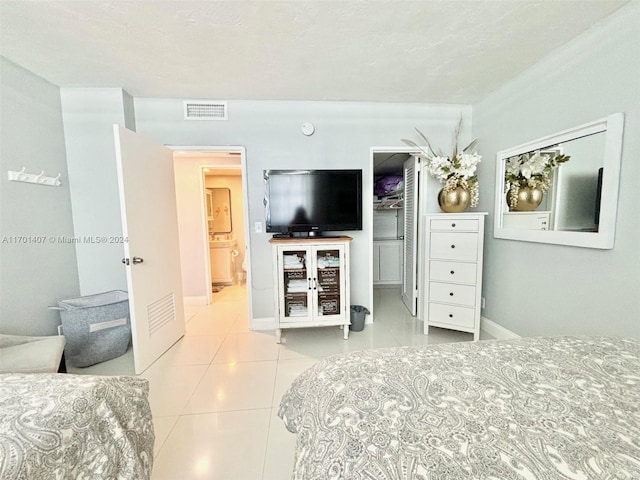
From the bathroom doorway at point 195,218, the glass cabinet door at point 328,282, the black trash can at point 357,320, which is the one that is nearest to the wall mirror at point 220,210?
the bathroom doorway at point 195,218

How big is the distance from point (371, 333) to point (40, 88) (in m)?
3.69

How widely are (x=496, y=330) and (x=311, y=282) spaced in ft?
6.06

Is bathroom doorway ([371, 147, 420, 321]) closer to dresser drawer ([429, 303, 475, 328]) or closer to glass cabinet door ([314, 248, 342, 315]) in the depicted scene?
dresser drawer ([429, 303, 475, 328])

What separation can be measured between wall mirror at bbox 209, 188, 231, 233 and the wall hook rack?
2532 mm

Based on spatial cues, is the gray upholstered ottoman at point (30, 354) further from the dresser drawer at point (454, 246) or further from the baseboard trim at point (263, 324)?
the dresser drawer at point (454, 246)

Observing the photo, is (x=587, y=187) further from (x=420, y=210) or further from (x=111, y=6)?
(x=111, y=6)

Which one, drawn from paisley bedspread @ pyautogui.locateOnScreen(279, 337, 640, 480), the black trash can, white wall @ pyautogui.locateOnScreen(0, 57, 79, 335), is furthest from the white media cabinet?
white wall @ pyautogui.locateOnScreen(0, 57, 79, 335)

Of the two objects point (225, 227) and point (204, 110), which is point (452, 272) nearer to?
point (204, 110)

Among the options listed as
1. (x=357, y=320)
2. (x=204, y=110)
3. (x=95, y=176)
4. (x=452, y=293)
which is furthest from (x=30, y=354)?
(x=452, y=293)

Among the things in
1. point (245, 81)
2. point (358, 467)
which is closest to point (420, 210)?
point (245, 81)

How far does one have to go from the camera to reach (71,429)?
787 millimetres

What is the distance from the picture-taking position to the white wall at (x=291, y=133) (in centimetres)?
261

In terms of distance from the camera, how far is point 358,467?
1.77 ft

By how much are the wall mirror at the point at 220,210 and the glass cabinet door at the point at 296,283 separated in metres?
2.79
